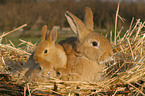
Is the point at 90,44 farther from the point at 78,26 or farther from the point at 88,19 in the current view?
the point at 88,19

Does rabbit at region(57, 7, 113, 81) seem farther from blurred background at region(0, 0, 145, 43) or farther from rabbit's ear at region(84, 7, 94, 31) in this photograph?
blurred background at region(0, 0, 145, 43)

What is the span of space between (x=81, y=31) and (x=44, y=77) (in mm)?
980

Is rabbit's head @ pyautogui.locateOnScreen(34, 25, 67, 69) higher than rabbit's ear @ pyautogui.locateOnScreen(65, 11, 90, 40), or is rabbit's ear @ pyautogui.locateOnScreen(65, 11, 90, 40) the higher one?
rabbit's ear @ pyautogui.locateOnScreen(65, 11, 90, 40)

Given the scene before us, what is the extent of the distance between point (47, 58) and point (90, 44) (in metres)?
0.73

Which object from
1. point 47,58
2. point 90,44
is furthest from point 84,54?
point 47,58

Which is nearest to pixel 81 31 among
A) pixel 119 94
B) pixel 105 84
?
pixel 105 84

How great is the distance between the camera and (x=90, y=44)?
9.92ft

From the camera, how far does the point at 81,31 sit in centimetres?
312

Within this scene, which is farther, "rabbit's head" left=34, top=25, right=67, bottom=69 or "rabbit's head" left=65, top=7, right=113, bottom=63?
"rabbit's head" left=65, top=7, right=113, bottom=63

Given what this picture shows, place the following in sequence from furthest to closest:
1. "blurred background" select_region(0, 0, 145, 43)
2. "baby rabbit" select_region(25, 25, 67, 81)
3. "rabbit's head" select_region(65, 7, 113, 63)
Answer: "blurred background" select_region(0, 0, 145, 43) < "rabbit's head" select_region(65, 7, 113, 63) < "baby rabbit" select_region(25, 25, 67, 81)

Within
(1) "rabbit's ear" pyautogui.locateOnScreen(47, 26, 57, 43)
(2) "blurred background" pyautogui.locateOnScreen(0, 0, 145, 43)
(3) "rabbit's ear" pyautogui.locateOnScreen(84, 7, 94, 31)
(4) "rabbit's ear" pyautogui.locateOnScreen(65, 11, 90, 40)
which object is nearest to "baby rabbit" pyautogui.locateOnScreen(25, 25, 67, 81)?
(1) "rabbit's ear" pyautogui.locateOnScreen(47, 26, 57, 43)

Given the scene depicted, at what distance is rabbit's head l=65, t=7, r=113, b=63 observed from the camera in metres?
2.99

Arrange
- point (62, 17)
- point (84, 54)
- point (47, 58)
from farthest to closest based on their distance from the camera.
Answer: point (62, 17)
point (84, 54)
point (47, 58)

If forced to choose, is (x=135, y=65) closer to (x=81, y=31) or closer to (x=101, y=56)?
(x=101, y=56)
